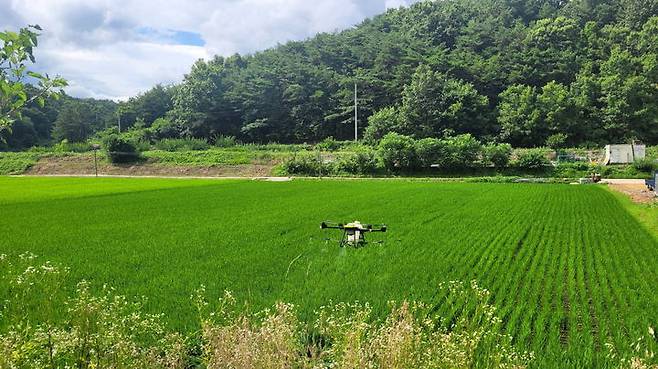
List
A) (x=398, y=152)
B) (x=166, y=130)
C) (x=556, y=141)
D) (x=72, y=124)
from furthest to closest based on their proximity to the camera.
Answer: (x=72, y=124) → (x=166, y=130) → (x=556, y=141) → (x=398, y=152)

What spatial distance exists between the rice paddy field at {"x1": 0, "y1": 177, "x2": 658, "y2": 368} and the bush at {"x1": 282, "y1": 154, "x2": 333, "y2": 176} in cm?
2511

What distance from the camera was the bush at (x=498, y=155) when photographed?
1577 inches

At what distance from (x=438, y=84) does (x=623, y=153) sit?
26.5 meters

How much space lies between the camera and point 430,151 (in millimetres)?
41875

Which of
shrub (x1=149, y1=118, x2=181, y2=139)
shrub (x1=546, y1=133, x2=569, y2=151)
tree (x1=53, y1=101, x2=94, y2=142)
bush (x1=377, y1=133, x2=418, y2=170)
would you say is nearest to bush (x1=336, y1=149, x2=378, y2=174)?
bush (x1=377, y1=133, x2=418, y2=170)

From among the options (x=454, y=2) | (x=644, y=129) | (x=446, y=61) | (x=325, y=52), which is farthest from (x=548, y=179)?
(x=454, y=2)

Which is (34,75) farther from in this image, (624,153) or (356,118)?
(356,118)

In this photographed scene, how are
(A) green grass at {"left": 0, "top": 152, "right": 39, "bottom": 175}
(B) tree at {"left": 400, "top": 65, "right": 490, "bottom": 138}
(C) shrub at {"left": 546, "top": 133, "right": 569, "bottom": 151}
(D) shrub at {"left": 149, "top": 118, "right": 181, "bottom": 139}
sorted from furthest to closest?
(D) shrub at {"left": 149, "top": 118, "right": 181, "bottom": 139}
(B) tree at {"left": 400, "top": 65, "right": 490, "bottom": 138}
(A) green grass at {"left": 0, "top": 152, "right": 39, "bottom": 175}
(C) shrub at {"left": 546, "top": 133, "right": 569, "bottom": 151}

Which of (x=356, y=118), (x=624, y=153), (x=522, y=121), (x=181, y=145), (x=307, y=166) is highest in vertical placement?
(x=356, y=118)

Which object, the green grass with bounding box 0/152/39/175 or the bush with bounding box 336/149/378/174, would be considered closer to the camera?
the bush with bounding box 336/149/378/174

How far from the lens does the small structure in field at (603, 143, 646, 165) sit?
38.9 m

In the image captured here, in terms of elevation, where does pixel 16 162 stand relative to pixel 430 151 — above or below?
above

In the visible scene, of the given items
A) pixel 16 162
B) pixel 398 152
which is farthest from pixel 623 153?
pixel 16 162

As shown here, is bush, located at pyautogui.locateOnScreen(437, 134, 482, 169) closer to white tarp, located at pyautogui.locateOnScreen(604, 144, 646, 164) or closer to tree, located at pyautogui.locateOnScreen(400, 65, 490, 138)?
white tarp, located at pyautogui.locateOnScreen(604, 144, 646, 164)
